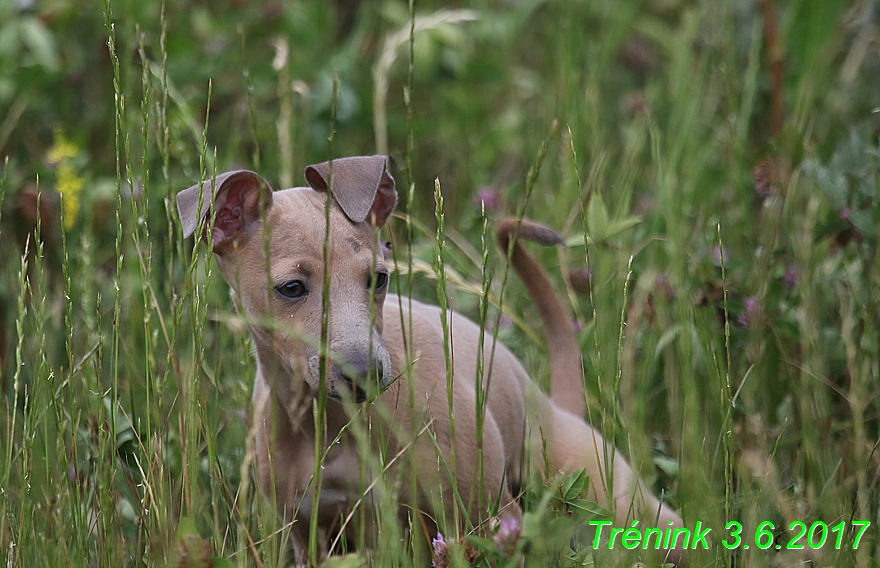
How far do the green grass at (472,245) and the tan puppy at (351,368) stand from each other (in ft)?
0.33

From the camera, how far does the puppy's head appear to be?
1982 millimetres

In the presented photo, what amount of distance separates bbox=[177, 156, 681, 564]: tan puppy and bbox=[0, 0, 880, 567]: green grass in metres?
0.10

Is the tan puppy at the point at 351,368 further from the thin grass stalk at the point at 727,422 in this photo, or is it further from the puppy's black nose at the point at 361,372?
the thin grass stalk at the point at 727,422

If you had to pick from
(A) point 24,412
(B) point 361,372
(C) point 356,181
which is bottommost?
(A) point 24,412

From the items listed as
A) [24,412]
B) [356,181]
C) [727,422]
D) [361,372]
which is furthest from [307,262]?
Result: [727,422]

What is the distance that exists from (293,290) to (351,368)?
0.39 metres

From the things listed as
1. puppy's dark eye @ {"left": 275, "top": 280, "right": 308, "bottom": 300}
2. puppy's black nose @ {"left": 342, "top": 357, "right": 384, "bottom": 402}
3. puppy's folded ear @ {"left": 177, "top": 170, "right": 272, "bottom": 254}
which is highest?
puppy's folded ear @ {"left": 177, "top": 170, "right": 272, "bottom": 254}

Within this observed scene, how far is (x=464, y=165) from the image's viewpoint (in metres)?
4.37

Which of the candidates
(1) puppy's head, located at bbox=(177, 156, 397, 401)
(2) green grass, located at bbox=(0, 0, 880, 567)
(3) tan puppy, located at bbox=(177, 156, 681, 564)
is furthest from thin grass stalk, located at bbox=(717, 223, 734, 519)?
→ (1) puppy's head, located at bbox=(177, 156, 397, 401)

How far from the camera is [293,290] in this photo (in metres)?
2.12

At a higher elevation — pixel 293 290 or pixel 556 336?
pixel 293 290

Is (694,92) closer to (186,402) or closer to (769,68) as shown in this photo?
(769,68)

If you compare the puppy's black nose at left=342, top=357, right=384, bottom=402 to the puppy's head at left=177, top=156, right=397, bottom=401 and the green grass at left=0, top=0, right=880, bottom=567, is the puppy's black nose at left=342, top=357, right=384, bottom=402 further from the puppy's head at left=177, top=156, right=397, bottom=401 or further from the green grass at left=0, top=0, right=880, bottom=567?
the green grass at left=0, top=0, right=880, bottom=567

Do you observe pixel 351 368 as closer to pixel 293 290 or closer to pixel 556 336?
pixel 293 290
